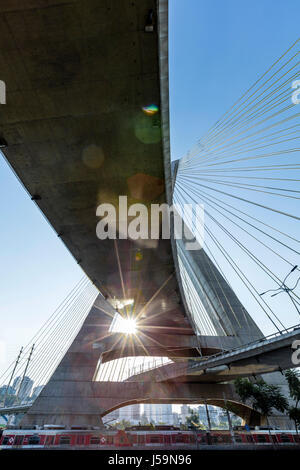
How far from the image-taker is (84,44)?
639 centimetres

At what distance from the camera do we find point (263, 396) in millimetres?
26359

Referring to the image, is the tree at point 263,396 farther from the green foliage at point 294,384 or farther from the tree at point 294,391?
the green foliage at point 294,384

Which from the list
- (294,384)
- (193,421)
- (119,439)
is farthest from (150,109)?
(193,421)

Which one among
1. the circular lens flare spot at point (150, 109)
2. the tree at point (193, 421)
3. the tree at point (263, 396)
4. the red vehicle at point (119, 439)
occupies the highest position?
the circular lens flare spot at point (150, 109)

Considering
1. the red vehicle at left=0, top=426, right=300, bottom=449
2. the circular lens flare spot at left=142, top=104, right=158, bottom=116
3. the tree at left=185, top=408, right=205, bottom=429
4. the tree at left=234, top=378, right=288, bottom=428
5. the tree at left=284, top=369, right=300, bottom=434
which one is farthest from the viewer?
the tree at left=185, top=408, right=205, bottom=429

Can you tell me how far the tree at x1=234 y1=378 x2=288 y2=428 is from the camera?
1016 inches

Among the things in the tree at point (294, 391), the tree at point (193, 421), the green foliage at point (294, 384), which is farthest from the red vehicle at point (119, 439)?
the tree at point (193, 421)

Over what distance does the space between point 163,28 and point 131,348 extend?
3743 centimetres

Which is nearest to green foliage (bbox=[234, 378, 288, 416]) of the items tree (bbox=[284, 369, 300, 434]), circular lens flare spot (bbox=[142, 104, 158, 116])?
tree (bbox=[284, 369, 300, 434])

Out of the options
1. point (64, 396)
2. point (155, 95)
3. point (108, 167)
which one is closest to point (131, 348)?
point (64, 396)

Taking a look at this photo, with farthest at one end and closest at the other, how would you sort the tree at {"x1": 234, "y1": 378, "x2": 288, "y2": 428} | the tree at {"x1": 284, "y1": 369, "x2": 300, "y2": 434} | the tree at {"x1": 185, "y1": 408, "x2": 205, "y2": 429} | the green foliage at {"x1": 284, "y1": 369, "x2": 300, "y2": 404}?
the tree at {"x1": 185, "y1": 408, "x2": 205, "y2": 429}
the tree at {"x1": 234, "y1": 378, "x2": 288, "y2": 428}
the green foliage at {"x1": 284, "y1": 369, "x2": 300, "y2": 404}
the tree at {"x1": 284, "y1": 369, "x2": 300, "y2": 434}

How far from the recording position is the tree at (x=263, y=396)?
25812 millimetres

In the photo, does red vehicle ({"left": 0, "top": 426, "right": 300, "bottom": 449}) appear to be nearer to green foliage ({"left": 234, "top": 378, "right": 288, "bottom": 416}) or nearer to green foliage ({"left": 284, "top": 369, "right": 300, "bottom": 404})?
green foliage ({"left": 284, "top": 369, "right": 300, "bottom": 404})
